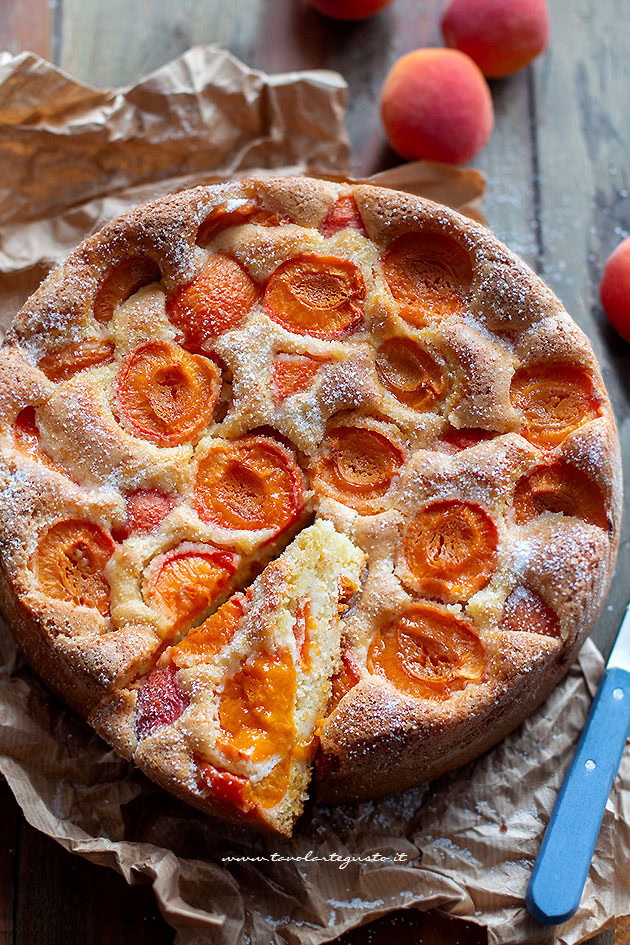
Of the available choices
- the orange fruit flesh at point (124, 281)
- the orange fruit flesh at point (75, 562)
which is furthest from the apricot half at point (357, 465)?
the orange fruit flesh at point (124, 281)

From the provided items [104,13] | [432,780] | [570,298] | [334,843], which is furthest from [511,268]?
[104,13]

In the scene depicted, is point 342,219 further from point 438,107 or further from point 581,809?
point 581,809

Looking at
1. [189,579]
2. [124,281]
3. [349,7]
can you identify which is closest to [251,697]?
[189,579]

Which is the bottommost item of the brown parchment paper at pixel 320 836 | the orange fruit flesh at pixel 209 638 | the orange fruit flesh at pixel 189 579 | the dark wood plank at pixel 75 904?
the dark wood plank at pixel 75 904

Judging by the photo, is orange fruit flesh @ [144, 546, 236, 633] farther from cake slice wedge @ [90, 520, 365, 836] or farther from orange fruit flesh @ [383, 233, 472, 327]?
orange fruit flesh @ [383, 233, 472, 327]

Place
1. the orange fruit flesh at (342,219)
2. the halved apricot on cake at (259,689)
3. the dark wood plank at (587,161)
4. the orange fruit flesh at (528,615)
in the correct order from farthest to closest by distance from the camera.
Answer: the dark wood plank at (587,161)
the orange fruit flesh at (342,219)
the orange fruit flesh at (528,615)
the halved apricot on cake at (259,689)

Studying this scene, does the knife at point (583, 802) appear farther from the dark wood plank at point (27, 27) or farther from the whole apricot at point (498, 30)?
the dark wood plank at point (27, 27)

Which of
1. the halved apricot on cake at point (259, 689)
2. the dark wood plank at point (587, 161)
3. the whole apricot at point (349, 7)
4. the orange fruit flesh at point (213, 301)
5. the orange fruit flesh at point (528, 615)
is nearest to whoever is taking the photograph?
the halved apricot on cake at point (259, 689)

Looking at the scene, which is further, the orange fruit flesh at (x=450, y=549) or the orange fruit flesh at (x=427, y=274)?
the orange fruit flesh at (x=427, y=274)
